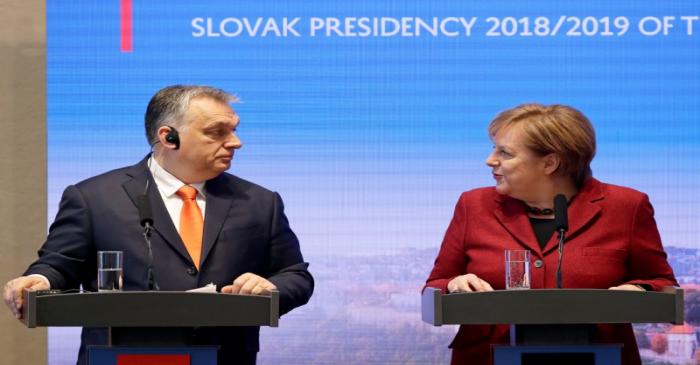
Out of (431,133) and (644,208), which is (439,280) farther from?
(431,133)

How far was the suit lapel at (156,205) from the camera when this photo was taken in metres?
3.60

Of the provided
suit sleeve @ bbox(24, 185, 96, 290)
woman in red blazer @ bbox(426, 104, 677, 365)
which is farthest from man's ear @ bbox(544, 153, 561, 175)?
suit sleeve @ bbox(24, 185, 96, 290)

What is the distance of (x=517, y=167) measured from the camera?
143 inches

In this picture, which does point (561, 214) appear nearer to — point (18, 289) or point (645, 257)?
point (645, 257)

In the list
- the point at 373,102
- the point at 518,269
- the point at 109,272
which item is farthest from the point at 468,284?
the point at 373,102

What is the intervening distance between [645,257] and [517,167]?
510 mm

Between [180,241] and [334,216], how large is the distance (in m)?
1.45

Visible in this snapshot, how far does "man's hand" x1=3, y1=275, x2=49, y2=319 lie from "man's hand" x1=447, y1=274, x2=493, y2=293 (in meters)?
1.25

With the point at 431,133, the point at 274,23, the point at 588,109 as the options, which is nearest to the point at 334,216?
the point at 431,133

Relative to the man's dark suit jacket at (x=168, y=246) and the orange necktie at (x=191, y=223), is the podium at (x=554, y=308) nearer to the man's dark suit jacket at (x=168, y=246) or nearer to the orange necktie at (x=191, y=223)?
the man's dark suit jacket at (x=168, y=246)

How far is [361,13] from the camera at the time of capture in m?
4.95

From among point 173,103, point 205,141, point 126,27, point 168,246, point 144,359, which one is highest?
point 126,27

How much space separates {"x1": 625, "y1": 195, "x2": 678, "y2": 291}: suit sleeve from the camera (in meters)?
3.58

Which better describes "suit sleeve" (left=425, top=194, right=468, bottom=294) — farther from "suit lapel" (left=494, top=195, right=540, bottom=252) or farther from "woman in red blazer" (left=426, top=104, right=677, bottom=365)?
"suit lapel" (left=494, top=195, right=540, bottom=252)
